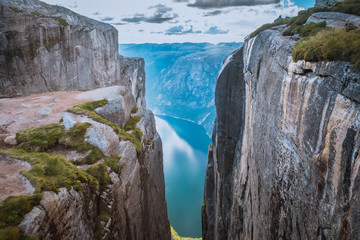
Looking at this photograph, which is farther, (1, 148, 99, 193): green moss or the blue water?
the blue water

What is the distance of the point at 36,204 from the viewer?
632 centimetres

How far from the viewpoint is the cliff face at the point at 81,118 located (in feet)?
26.0

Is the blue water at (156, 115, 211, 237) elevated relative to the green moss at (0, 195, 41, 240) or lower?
lower

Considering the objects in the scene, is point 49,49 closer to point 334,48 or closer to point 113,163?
point 113,163

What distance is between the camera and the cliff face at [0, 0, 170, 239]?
26.0 ft

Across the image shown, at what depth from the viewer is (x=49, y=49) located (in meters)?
26.8

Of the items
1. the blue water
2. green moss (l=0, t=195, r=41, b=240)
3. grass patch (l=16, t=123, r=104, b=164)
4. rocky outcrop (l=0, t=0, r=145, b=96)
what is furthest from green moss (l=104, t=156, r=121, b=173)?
the blue water

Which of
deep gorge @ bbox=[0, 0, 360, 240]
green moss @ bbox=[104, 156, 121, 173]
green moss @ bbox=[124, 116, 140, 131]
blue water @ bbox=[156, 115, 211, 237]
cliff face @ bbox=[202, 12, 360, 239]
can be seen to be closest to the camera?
cliff face @ bbox=[202, 12, 360, 239]

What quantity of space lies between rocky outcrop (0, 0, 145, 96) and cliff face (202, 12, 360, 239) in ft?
80.8

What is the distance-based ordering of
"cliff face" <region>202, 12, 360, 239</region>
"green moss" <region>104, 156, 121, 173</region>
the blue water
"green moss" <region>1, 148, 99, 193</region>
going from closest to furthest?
"cliff face" <region>202, 12, 360, 239</region>
"green moss" <region>1, 148, 99, 193</region>
"green moss" <region>104, 156, 121, 173</region>
the blue water

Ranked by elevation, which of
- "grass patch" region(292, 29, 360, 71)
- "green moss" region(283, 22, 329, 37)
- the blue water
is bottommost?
the blue water

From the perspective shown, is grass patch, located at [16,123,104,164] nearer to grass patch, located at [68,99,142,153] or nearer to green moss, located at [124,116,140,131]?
grass patch, located at [68,99,142,153]

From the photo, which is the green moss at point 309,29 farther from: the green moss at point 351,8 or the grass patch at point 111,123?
the grass patch at point 111,123

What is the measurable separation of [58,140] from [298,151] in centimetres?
1144
